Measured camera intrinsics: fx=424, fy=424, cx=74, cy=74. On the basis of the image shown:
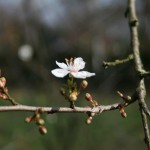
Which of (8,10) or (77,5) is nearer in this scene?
(77,5)

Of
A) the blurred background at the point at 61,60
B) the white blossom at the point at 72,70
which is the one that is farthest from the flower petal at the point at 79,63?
the blurred background at the point at 61,60

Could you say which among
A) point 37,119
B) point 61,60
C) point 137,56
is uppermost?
point 37,119

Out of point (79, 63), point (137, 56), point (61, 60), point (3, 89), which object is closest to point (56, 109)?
point (3, 89)

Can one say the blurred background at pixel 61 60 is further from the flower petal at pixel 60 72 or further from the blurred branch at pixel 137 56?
the flower petal at pixel 60 72

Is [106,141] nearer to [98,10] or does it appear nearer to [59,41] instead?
[98,10]

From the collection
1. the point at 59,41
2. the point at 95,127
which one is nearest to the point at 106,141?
the point at 95,127

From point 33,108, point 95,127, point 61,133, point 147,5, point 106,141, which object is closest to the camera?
point 33,108

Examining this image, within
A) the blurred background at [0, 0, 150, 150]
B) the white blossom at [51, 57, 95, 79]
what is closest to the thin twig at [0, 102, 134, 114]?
the white blossom at [51, 57, 95, 79]

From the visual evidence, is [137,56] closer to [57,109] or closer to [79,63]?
[79,63]
